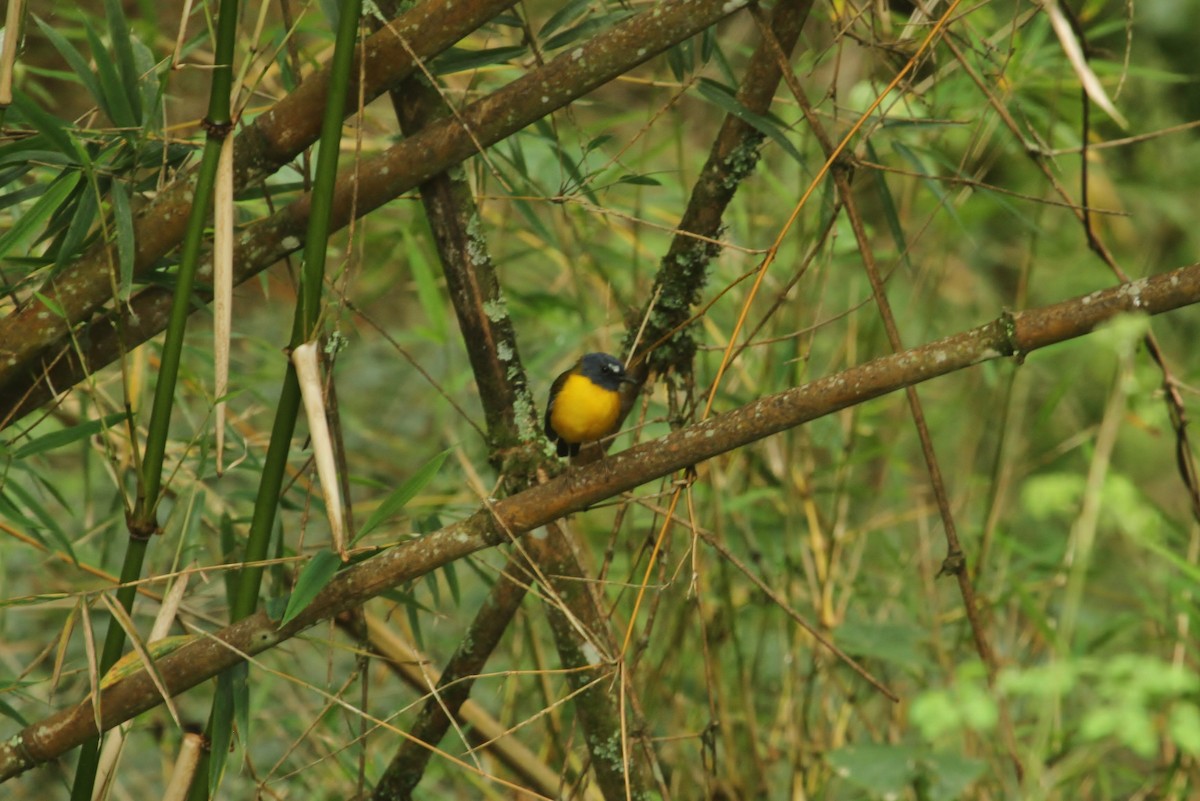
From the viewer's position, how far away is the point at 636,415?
3.37m

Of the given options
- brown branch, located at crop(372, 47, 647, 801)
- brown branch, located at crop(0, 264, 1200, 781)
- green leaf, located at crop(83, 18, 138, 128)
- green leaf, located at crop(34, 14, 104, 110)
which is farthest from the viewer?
brown branch, located at crop(372, 47, 647, 801)

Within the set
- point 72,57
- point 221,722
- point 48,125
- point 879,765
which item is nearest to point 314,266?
point 48,125

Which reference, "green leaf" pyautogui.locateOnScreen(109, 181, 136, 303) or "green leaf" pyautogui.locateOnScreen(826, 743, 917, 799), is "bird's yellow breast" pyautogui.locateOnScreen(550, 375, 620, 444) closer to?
"green leaf" pyautogui.locateOnScreen(826, 743, 917, 799)

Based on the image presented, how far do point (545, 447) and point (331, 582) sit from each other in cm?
51

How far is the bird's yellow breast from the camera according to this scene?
2.70 m

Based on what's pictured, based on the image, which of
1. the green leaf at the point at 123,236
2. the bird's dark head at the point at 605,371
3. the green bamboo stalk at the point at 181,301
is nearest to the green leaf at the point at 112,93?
the green leaf at the point at 123,236

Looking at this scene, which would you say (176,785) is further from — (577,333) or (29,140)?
(577,333)

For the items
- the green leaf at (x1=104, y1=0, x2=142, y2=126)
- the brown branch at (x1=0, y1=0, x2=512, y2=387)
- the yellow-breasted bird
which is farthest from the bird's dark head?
the green leaf at (x1=104, y1=0, x2=142, y2=126)

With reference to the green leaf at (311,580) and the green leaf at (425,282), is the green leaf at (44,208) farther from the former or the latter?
the green leaf at (425,282)

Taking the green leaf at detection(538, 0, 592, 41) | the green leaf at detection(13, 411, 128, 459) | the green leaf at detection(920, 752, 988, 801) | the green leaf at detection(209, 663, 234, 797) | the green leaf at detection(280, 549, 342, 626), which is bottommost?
the green leaf at detection(920, 752, 988, 801)

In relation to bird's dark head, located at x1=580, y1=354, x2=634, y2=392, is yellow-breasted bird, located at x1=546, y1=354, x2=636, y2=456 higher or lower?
lower

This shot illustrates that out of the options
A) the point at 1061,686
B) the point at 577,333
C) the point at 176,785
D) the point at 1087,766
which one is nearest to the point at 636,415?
the point at 577,333

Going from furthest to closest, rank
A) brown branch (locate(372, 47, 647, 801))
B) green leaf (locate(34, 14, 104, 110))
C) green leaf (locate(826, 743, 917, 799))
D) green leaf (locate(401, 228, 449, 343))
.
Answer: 1. green leaf (locate(401, 228, 449, 343))
2. green leaf (locate(826, 743, 917, 799))
3. brown branch (locate(372, 47, 647, 801))
4. green leaf (locate(34, 14, 104, 110))

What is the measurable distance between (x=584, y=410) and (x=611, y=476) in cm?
100
